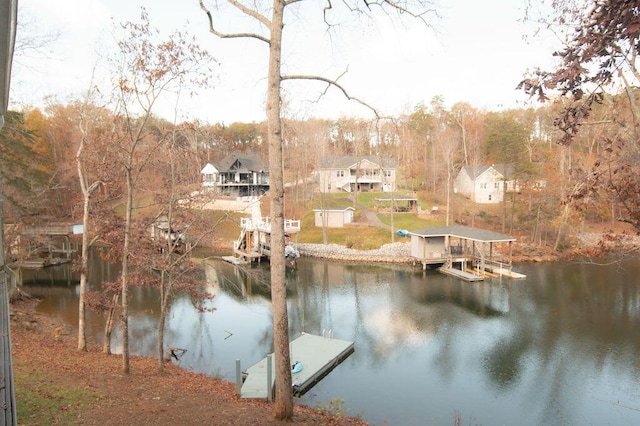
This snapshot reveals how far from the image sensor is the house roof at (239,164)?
54531 mm

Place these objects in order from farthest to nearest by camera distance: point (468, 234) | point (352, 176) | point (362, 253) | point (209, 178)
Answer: point (352, 176) < point (362, 253) < point (468, 234) < point (209, 178)

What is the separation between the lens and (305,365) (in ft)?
44.5

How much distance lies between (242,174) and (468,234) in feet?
117

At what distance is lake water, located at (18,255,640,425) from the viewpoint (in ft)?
38.9

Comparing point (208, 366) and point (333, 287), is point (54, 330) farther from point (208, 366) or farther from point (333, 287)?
point (333, 287)

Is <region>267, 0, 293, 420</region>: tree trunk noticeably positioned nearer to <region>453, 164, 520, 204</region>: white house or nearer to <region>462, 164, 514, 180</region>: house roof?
<region>462, 164, 514, 180</region>: house roof

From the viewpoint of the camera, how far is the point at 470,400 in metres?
12.1

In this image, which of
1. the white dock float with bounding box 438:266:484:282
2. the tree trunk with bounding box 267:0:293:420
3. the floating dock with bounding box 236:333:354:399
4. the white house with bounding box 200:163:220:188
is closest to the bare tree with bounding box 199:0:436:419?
the tree trunk with bounding box 267:0:293:420

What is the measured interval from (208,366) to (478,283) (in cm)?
1730

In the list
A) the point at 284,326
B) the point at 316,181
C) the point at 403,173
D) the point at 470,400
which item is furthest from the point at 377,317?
the point at 403,173

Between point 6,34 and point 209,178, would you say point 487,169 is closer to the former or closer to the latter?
point 209,178

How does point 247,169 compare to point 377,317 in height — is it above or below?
above

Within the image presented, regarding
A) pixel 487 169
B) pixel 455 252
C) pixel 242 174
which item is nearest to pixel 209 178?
pixel 455 252

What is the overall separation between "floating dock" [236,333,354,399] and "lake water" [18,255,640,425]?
35 centimetres
